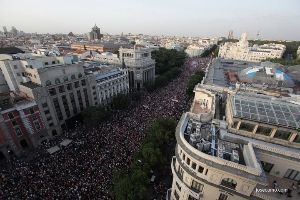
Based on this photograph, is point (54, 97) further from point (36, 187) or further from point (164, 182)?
point (164, 182)

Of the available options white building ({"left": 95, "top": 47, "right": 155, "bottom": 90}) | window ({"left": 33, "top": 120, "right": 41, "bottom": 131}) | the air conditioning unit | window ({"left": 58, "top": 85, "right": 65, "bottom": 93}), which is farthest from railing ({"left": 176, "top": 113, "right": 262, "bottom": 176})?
white building ({"left": 95, "top": 47, "right": 155, "bottom": 90})

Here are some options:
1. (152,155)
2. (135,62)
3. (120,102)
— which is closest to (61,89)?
(120,102)

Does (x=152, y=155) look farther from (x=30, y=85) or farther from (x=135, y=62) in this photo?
(x=135, y=62)

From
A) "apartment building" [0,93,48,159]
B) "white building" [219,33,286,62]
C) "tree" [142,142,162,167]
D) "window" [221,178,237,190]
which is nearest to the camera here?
"window" [221,178,237,190]

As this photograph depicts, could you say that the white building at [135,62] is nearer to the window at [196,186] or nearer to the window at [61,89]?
the window at [61,89]

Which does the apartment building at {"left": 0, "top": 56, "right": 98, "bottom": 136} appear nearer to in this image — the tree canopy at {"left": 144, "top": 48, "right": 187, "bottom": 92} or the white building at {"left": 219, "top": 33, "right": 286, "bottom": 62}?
the tree canopy at {"left": 144, "top": 48, "right": 187, "bottom": 92}

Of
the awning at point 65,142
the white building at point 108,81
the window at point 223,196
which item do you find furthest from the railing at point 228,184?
the white building at point 108,81
